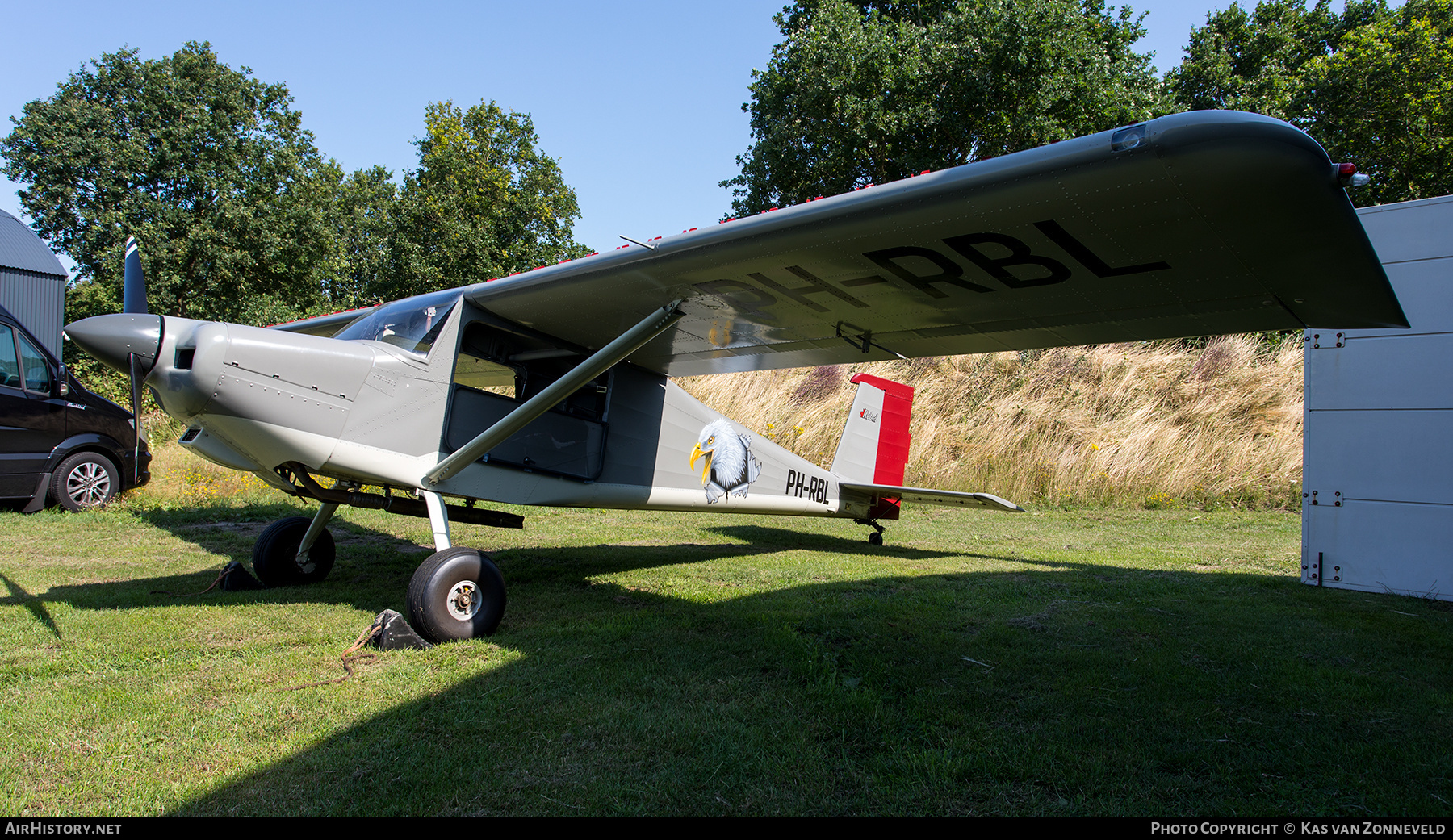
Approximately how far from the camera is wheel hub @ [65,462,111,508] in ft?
29.1

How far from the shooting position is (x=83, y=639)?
3.75 metres

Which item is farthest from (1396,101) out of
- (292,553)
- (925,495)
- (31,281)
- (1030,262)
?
(31,281)

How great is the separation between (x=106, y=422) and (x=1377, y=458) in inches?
537

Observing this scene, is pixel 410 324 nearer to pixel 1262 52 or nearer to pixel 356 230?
pixel 1262 52

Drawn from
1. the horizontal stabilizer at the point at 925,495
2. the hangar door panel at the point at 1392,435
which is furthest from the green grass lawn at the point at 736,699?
the horizontal stabilizer at the point at 925,495

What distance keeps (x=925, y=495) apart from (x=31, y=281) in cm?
1836

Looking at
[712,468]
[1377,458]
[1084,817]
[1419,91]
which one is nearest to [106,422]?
[712,468]

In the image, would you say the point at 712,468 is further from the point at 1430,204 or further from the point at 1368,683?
the point at 1430,204

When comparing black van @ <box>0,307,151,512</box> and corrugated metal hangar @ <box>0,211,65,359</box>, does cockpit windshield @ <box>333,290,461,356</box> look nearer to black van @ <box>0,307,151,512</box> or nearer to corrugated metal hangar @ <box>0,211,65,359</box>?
black van @ <box>0,307,151,512</box>

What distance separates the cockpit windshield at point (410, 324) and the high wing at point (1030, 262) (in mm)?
381

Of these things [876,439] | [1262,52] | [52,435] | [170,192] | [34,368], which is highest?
[1262,52]

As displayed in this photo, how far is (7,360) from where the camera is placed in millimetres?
8352

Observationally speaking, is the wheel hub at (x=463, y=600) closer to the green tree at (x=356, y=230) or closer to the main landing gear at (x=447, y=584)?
the main landing gear at (x=447, y=584)

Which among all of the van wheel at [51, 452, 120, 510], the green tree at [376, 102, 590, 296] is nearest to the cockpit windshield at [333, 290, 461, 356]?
the van wheel at [51, 452, 120, 510]
